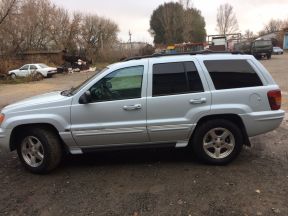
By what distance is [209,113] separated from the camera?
5.10 meters

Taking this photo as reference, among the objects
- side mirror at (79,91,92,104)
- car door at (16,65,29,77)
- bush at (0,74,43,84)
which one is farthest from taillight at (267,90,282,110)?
car door at (16,65,29,77)

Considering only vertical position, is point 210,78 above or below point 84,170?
above

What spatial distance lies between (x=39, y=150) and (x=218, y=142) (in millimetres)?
2678

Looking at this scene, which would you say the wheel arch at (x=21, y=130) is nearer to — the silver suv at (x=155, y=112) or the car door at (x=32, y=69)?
the silver suv at (x=155, y=112)

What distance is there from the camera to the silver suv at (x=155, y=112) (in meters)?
5.10

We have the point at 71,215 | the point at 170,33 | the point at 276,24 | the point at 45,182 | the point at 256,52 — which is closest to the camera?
the point at 71,215

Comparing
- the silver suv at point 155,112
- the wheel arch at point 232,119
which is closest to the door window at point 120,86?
the silver suv at point 155,112

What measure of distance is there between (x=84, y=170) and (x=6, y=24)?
37.9 metres

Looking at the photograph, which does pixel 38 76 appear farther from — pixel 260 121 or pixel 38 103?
pixel 260 121

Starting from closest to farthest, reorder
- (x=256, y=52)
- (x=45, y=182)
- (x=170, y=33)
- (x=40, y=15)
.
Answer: (x=45, y=182), (x=256, y=52), (x=40, y=15), (x=170, y=33)

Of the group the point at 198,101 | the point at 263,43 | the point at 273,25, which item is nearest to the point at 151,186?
the point at 198,101

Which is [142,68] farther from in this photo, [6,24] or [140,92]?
[6,24]

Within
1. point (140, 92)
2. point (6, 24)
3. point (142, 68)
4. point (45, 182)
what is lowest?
point (45, 182)

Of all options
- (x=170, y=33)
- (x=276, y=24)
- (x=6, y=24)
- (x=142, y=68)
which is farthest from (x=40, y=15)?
(x=276, y=24)
